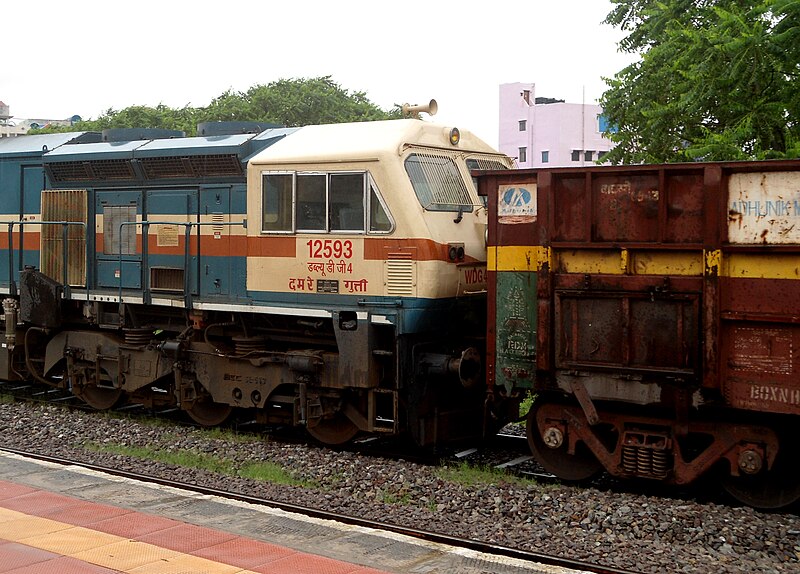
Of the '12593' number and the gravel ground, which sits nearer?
the gravel ground

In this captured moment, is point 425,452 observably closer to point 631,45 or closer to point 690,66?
point 690,66

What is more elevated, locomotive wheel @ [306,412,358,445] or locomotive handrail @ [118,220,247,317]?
locomotive handrail @ [118,220,247,317]

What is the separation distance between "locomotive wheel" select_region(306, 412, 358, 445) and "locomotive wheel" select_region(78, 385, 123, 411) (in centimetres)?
384

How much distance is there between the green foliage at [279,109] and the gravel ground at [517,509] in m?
35.6

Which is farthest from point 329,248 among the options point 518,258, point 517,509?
point 517,509

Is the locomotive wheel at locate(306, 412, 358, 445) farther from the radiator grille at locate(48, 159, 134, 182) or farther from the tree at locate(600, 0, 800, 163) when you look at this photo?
the tree at locate(600, 0, 800, 163)

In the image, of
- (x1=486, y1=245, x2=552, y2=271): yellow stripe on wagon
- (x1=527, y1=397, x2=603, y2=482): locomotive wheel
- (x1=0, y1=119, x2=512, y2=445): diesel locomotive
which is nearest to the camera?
(x1=486, y1=245, x2=552, y2=271): yellow stripe on wagon

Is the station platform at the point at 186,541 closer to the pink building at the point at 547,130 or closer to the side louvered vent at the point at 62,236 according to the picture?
the side louvered vent at the point at 62,236

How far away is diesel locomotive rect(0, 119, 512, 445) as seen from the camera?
10.4 metres

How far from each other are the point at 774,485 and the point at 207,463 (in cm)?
606

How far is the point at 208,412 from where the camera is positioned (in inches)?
497

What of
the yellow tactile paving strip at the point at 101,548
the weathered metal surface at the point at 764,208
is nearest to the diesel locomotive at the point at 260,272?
the weathered metal surface at the point at 764,208

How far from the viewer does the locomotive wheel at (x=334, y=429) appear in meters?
11.2

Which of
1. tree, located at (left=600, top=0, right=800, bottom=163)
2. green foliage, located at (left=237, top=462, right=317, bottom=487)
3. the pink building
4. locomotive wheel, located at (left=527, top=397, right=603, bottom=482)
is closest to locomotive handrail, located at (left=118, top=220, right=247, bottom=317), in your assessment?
green foliage, located at (left=237, top=462, right=317, bottom=487)
